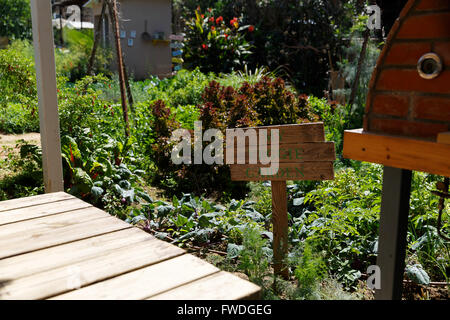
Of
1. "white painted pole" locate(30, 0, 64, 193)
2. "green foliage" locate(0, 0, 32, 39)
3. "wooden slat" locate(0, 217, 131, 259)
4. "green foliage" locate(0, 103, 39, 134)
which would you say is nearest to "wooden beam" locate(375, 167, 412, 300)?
"wooden slat" locate(0, 217, 131, 259)

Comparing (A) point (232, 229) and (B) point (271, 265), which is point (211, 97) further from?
(B) point (271, 265)

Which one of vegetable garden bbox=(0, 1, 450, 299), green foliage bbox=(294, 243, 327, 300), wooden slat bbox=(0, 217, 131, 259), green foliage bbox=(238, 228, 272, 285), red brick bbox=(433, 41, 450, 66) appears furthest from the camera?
vegetable garden bbox=(0, 1, 450, 299)

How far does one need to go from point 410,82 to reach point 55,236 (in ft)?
5.12

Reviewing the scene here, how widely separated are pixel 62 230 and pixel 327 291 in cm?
159

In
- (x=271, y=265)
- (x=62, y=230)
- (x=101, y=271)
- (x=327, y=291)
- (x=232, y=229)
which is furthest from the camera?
(x=232, y=229)

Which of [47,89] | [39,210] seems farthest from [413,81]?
[47,89]

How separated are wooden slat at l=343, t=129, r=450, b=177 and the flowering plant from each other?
30.0 ft

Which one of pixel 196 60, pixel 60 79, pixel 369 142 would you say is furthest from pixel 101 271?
pixel 196 60

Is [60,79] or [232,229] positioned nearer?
[232,229]

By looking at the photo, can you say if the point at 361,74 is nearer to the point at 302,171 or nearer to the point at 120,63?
the point at 120,63

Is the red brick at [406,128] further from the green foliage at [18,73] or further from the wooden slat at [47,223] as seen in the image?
the green foliage at [18,73]

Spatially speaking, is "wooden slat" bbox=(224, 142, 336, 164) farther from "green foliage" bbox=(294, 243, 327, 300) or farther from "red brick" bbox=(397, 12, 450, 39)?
"red brick" bbox=(397, 12, 450, 39)

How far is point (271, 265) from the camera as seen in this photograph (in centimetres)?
297

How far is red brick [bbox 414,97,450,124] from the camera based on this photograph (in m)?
1.53
